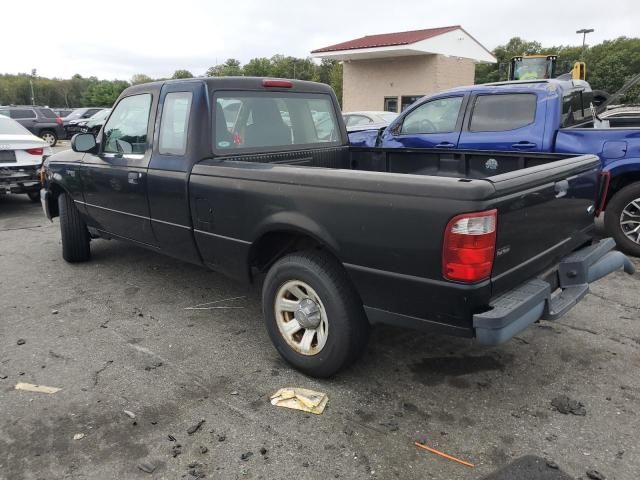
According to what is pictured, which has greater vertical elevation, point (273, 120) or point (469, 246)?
point (273, 120)

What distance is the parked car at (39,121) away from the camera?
20.5 metres

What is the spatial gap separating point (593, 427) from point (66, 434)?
282 centimetres

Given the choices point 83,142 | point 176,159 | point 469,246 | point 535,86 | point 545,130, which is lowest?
point 469,246

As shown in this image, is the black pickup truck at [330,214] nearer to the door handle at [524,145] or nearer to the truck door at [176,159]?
the truck door at [176,159]

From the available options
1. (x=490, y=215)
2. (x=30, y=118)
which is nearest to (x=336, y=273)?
(x=490, y=215)

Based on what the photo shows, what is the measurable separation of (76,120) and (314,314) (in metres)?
26.6

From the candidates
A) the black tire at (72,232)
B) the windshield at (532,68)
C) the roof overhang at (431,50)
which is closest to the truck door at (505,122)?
the black tire at (72,232)

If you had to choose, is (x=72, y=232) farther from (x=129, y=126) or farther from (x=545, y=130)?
(x=545, y=130)

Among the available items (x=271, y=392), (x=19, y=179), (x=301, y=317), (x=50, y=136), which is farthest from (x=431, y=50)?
(x=271, y=392)

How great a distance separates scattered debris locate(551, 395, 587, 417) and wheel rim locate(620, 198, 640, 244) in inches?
135

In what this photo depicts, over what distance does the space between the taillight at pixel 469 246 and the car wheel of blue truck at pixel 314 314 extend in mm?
700

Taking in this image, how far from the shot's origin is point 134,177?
13.9 feet

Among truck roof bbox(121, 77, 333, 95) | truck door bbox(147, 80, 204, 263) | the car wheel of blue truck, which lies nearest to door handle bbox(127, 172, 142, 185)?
truck door bbox(147, 80, 204, 263)

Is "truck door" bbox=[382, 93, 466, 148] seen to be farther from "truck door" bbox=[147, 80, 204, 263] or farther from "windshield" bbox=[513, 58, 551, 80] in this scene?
"windshield" bbox=[513, 58, 551, 80]
